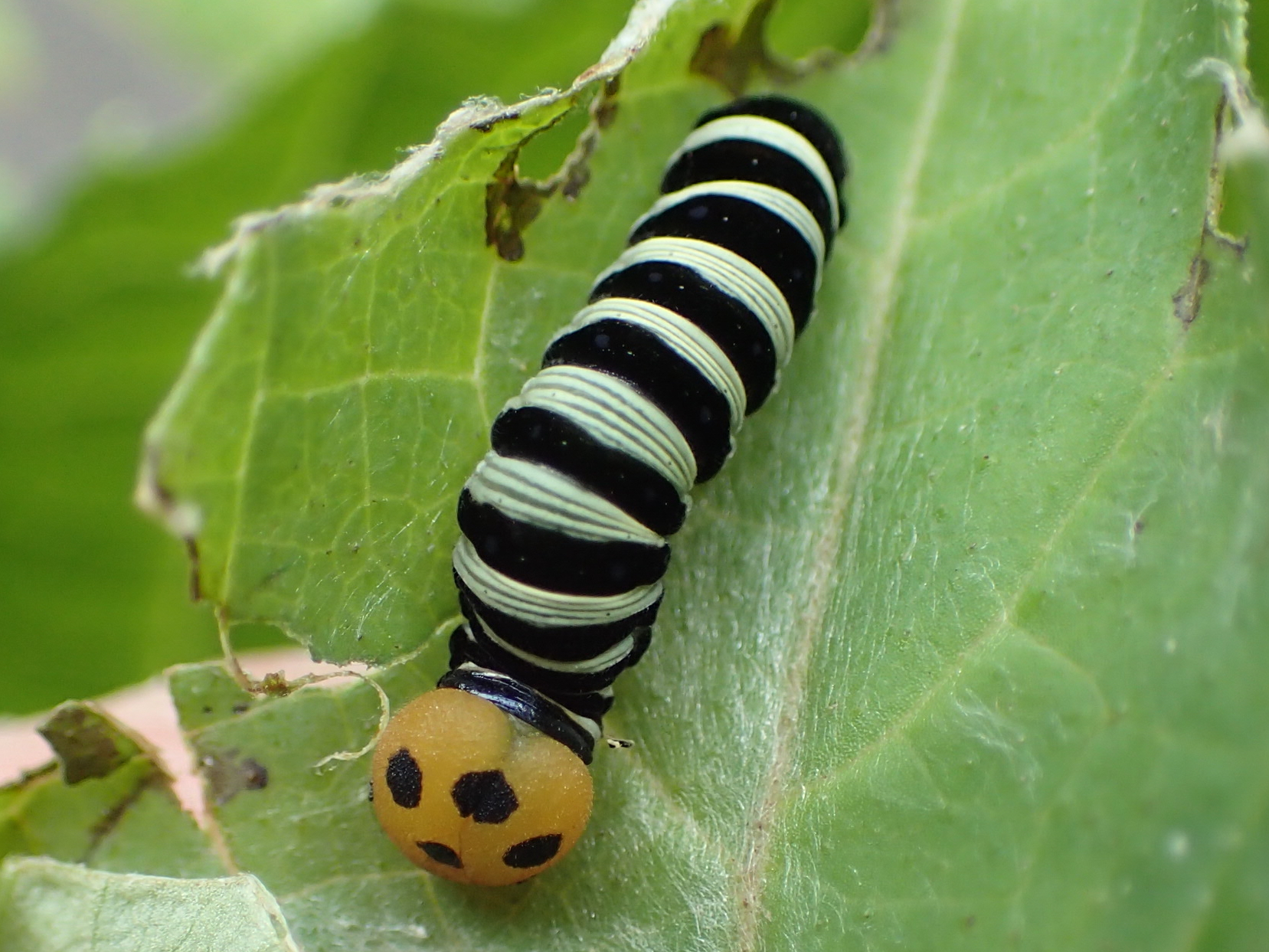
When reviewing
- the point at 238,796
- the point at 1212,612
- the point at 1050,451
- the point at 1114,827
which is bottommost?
the point at 238,796

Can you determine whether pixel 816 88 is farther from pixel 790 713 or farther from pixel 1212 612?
pixel 1212 612

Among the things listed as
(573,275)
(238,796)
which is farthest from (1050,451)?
(238,796)

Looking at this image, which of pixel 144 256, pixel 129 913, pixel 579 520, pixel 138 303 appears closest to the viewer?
pixel 129 913

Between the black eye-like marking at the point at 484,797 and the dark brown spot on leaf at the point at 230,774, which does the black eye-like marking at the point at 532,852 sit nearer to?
the black eye-like marking at the point at 484,797

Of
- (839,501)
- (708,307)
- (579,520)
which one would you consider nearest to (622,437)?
(579,520)

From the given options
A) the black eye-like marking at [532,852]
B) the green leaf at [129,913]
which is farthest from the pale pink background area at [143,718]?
the black eye-like marking at [532,852]

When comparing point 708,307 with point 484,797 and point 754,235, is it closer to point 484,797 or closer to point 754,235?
point 754,235
